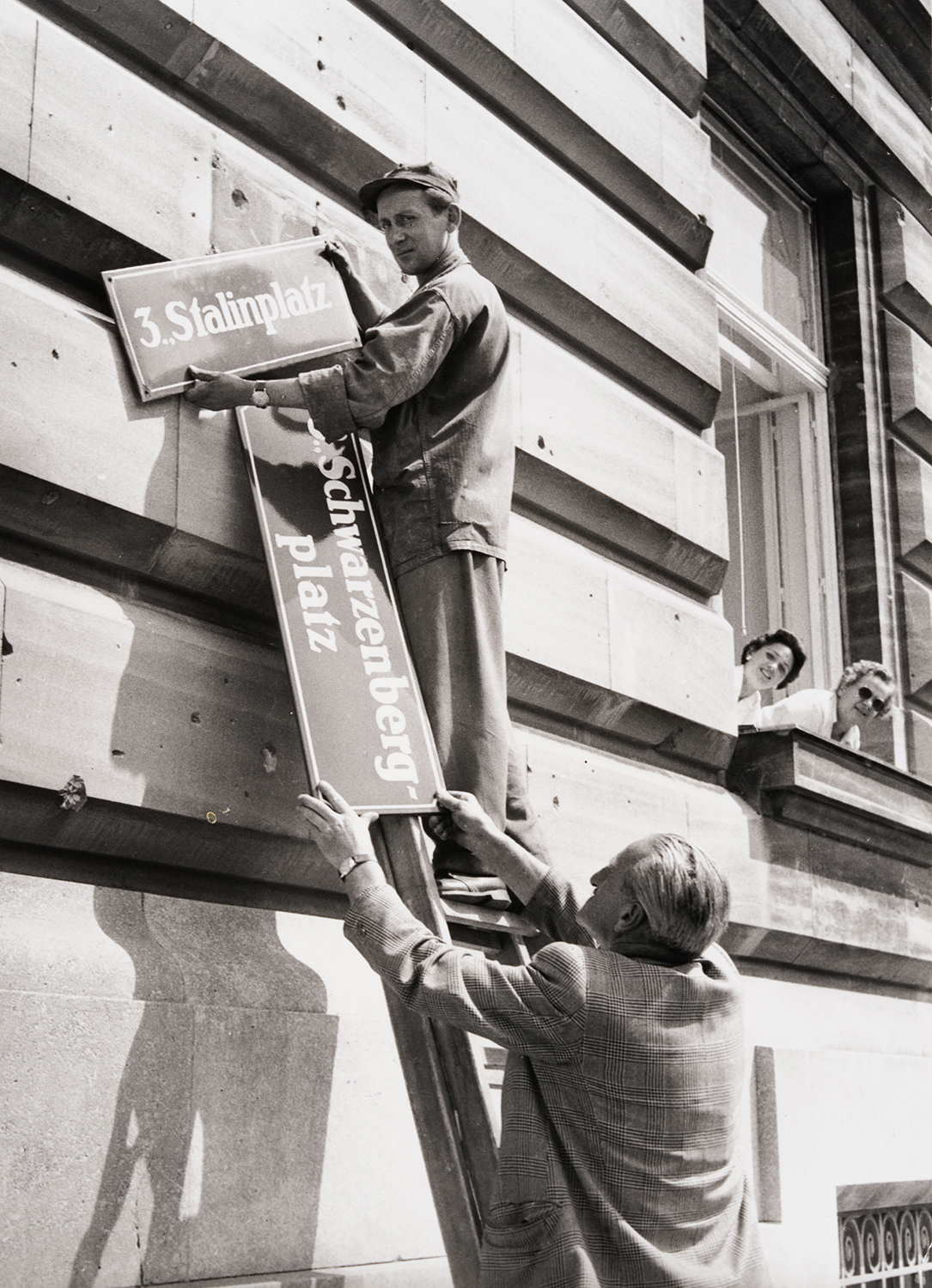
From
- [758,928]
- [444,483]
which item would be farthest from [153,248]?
[758,928]

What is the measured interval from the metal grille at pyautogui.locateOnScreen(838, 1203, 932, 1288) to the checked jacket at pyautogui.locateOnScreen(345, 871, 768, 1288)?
3.73 metres

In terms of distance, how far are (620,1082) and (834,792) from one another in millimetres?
4433

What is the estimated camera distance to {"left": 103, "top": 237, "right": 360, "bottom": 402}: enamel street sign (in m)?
4.54

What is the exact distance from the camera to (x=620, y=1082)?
135 inches

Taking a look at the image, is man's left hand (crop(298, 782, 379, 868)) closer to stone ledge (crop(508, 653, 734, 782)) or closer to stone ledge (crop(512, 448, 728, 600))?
stone ledge (crop(508, 653, 734, 782))

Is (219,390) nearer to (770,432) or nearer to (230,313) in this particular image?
(230,313)

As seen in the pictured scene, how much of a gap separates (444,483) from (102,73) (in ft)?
4.86

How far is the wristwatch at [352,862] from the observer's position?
148 inches

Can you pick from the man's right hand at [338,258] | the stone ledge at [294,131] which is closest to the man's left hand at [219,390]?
the stone ledge at [294,131]

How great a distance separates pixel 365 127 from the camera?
558cm

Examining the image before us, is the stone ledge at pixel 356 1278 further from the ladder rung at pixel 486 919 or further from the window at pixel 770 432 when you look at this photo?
the window at pixel 770 432

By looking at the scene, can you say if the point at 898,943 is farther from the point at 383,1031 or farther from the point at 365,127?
the point at 365,127

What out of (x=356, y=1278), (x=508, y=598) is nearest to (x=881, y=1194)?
(x=508, y=598)

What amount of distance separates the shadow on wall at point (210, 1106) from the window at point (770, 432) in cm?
561
